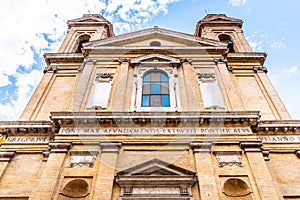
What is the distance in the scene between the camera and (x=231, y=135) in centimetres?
1268

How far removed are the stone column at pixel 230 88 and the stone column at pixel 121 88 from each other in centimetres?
455

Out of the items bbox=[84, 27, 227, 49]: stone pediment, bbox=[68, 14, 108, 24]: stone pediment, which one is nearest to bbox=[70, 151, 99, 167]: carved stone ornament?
bbox=[84, 27, 227, 49]: stone pediment

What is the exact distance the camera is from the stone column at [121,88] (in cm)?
1434

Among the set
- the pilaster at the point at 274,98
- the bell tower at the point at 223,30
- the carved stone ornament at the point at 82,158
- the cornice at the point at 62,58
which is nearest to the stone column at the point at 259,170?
the pilaster at the point at 274,98

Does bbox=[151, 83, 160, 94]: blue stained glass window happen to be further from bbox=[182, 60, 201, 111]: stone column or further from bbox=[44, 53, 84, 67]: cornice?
bbox=[44, 53, 84, 67]: cornice

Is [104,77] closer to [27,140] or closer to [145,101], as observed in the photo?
[145,101]

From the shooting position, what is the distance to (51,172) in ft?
37.1

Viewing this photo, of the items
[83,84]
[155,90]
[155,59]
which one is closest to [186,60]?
[155,59]

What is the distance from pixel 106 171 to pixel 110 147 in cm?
114

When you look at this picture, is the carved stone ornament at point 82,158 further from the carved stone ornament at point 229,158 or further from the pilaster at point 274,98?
the pilaster at point 274,98

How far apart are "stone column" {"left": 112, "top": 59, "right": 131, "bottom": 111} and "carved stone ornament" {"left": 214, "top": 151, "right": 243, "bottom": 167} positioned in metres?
4.50

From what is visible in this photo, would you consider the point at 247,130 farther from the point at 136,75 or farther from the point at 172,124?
the point at 136,75

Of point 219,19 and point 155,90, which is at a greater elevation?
point 219,19

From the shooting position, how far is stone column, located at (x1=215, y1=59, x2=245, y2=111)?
14367 mm
